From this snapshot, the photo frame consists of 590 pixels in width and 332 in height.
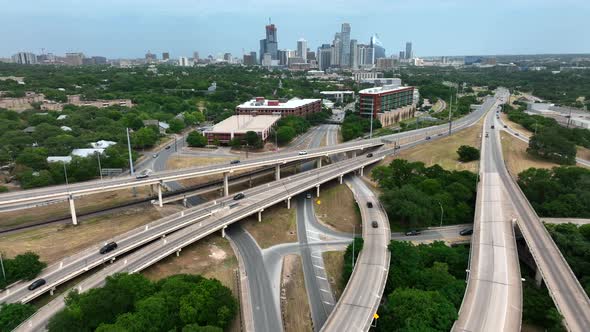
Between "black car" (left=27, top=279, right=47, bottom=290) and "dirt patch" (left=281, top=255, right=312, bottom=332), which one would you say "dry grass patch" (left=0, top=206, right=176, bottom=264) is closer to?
"black car" (left=27, top=279, right=47, bottom=290)

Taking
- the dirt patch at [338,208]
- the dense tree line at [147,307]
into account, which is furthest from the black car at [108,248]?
the dirt patch at [338,208]

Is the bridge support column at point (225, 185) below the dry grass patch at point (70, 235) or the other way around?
the other way around

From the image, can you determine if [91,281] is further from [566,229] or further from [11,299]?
[566,229]

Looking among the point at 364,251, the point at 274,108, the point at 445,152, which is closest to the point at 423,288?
the point at 364,251

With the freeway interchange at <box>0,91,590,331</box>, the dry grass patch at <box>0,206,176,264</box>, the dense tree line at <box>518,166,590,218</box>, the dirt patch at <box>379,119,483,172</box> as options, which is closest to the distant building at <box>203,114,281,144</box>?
the freeway interchange at <box>0,91,590,331</box>

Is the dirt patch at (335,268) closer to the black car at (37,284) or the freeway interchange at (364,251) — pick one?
the freeway interchange at (364,251)

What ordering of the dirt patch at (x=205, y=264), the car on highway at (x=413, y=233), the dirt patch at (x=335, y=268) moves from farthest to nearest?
the car on highway at (x=413, y=233), the dirt patch at (x=205, y=264), the dirt patch at (x=335, y=268)

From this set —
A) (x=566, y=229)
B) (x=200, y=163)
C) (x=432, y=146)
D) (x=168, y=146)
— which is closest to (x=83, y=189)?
(x=200, y=163)
